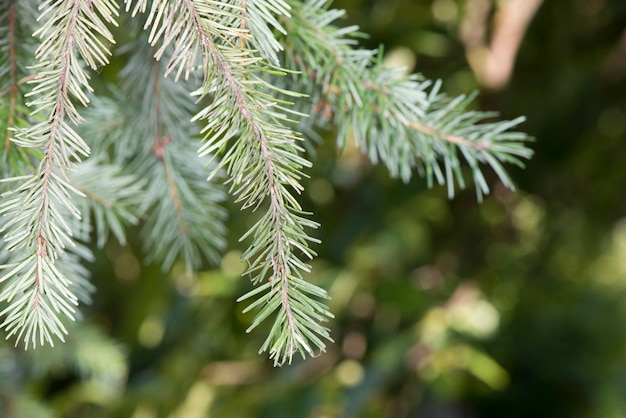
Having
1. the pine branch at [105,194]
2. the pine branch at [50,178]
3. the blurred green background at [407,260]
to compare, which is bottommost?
the blurred green background at [407,260]

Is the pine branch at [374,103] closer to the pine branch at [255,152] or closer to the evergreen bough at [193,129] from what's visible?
the evergreen bough at [193,129]

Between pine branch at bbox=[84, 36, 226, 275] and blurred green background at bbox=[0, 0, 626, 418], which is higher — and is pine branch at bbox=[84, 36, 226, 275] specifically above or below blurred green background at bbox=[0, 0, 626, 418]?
above

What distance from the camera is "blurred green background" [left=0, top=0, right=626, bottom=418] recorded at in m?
1.06

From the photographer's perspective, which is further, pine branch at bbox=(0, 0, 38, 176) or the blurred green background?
the blurred green background

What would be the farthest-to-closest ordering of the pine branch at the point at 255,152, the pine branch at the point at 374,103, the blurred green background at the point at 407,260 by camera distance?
the blurred green background at the point at 407,260 → the pine branch at the point at 374,103 → the pine branch at the point at 255,152

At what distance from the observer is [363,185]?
4.12 ft

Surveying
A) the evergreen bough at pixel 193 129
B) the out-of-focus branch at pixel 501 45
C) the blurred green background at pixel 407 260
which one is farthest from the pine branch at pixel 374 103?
the out-of-focus branch at pixel 501 45

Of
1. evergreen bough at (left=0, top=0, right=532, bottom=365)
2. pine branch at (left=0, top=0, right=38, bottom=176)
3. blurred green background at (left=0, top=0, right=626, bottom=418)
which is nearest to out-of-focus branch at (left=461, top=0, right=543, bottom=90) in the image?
blurred green background at (left=0, top=0, right=626, bottom=418)

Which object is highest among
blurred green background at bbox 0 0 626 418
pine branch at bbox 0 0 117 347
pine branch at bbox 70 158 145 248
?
pine branch at bbox 0 0 117 347

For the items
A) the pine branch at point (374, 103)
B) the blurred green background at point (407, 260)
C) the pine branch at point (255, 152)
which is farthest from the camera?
the blurred green background at point (407, 260)

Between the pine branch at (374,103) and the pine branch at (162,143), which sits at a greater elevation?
the pine branch at (374,103)

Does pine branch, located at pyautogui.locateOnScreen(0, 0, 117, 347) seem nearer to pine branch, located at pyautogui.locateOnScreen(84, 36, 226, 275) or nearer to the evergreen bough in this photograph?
the evergreen bough

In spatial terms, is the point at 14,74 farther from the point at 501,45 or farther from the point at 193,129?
the point at 501,45

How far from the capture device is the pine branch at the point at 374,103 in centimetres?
35
